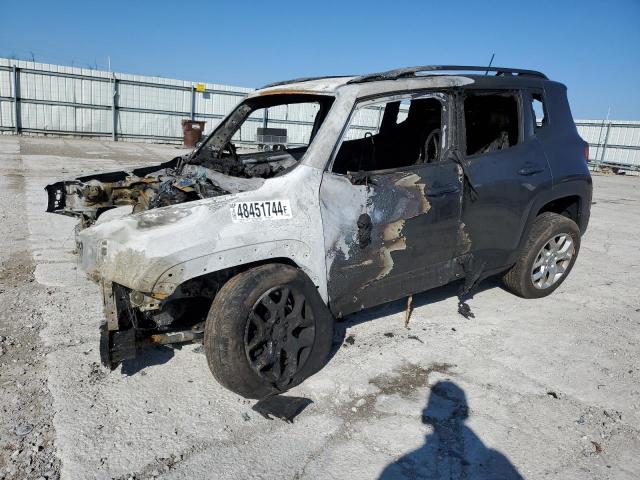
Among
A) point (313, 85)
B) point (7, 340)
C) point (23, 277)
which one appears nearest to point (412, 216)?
point (313, 85)

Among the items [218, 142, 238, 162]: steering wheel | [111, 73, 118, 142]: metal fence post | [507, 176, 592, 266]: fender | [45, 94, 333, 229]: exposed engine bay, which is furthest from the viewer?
[111, 73, 118, 142]: metal fence post

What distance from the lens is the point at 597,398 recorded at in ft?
10.3

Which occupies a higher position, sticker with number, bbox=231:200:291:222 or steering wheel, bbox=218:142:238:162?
steering wheel, bbox=218:142:238:162

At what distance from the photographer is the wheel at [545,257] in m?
4.45

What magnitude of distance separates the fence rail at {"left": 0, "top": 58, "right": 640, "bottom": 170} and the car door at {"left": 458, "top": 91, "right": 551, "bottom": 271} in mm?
16449

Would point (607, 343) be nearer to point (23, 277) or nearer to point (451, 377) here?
point (451, 377)

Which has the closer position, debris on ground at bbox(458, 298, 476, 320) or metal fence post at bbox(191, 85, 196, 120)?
debris on ground at bbox(458, 298, 476, 320)

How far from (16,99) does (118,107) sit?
12.4ft

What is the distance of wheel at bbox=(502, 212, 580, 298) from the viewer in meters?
4.45

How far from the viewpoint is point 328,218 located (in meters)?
3.00

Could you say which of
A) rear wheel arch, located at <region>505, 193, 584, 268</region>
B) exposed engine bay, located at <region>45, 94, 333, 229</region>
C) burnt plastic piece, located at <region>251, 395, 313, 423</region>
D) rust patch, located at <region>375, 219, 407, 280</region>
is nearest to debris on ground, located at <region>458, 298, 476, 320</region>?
rear wheel arch, located at <region>505, 193, 584, 268</region>

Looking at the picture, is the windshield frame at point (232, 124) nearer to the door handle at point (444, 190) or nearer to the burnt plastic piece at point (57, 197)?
the burnt plastic piece at point (57, 197)

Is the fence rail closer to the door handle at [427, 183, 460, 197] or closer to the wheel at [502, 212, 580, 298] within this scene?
the wheel at [502, 212, 580, 298]

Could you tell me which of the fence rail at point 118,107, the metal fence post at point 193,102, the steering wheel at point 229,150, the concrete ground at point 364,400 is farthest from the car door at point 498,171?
the metal fence post at point 193,102
